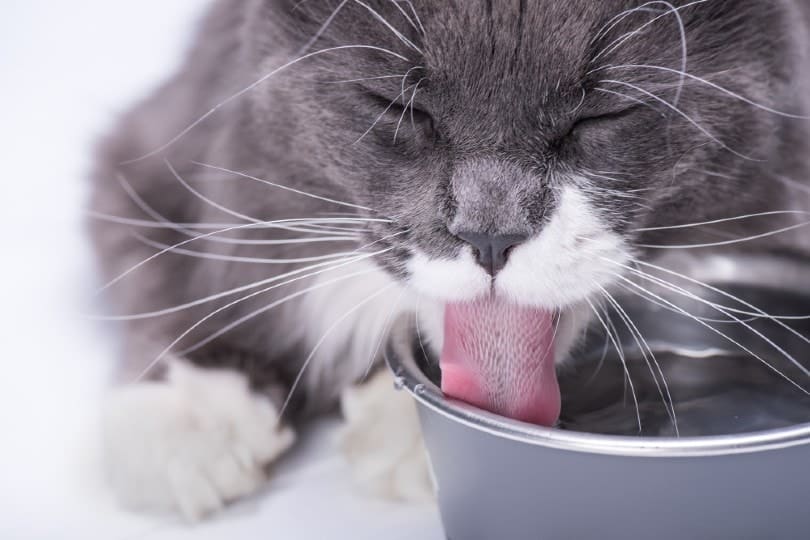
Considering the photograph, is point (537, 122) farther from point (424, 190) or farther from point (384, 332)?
point (384, 332)

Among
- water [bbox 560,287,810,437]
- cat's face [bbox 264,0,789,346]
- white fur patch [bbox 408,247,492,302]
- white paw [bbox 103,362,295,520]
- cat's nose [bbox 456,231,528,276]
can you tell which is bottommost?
white paw [bbox 103,362,295,520]

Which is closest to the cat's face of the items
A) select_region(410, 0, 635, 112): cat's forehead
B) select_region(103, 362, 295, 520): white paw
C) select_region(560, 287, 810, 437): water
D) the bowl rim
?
select_region(410, 0, 635, 112): cat's forehead

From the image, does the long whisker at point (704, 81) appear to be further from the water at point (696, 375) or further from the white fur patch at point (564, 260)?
the water at point (696, 375)

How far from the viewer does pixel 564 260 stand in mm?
853

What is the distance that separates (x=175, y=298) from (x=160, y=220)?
11 cm

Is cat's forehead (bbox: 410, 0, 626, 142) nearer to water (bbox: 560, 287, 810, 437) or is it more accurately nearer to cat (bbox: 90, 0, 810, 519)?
cat (bbox: 90, 0, 810, 519)

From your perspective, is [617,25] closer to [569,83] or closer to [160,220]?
[569,83]

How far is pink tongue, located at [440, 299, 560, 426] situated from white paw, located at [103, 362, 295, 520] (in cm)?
33

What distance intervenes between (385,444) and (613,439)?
17.1 inches

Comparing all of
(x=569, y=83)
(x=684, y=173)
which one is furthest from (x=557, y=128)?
(x=684, y=173)

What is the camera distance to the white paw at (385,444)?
113cm

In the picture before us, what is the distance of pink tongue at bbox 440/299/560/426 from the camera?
36.6 inches

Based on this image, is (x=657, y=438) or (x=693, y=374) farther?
(x=693, y=374)

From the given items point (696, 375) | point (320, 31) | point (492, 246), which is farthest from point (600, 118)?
point (696, 375)
